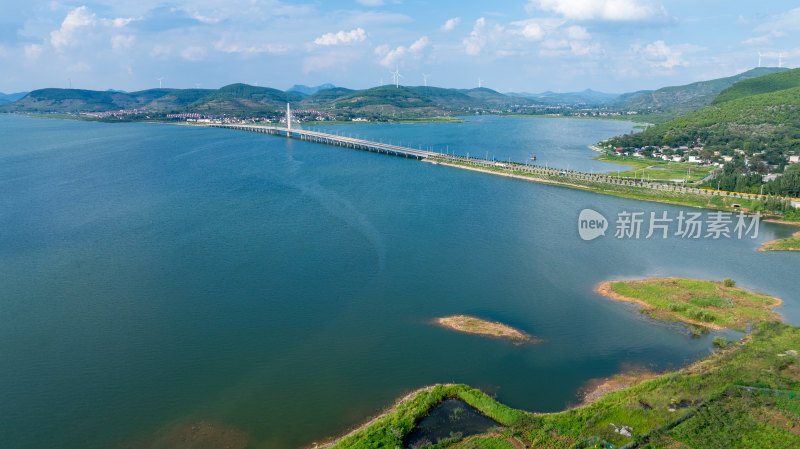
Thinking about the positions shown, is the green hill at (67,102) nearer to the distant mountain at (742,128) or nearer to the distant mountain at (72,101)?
the distant mountain at (72,101)

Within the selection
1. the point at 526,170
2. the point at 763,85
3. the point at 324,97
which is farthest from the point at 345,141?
the point at 324,97

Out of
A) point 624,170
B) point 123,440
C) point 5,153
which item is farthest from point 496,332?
point 5,153

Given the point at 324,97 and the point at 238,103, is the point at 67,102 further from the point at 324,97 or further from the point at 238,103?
the point at 324,97

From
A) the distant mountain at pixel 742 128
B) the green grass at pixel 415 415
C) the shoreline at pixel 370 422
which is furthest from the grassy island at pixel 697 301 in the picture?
the distant mountain at pixel 742 128

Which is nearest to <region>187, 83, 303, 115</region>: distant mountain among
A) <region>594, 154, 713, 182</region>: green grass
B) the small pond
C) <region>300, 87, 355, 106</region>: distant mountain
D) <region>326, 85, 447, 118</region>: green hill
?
<region>300, 87, 355, 106</region>: distant mountain

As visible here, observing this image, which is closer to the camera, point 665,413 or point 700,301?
point 665,413

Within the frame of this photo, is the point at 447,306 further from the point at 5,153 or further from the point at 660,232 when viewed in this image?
the point at 5,153

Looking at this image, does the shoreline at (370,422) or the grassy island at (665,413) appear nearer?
the grassy island at (665,413)
